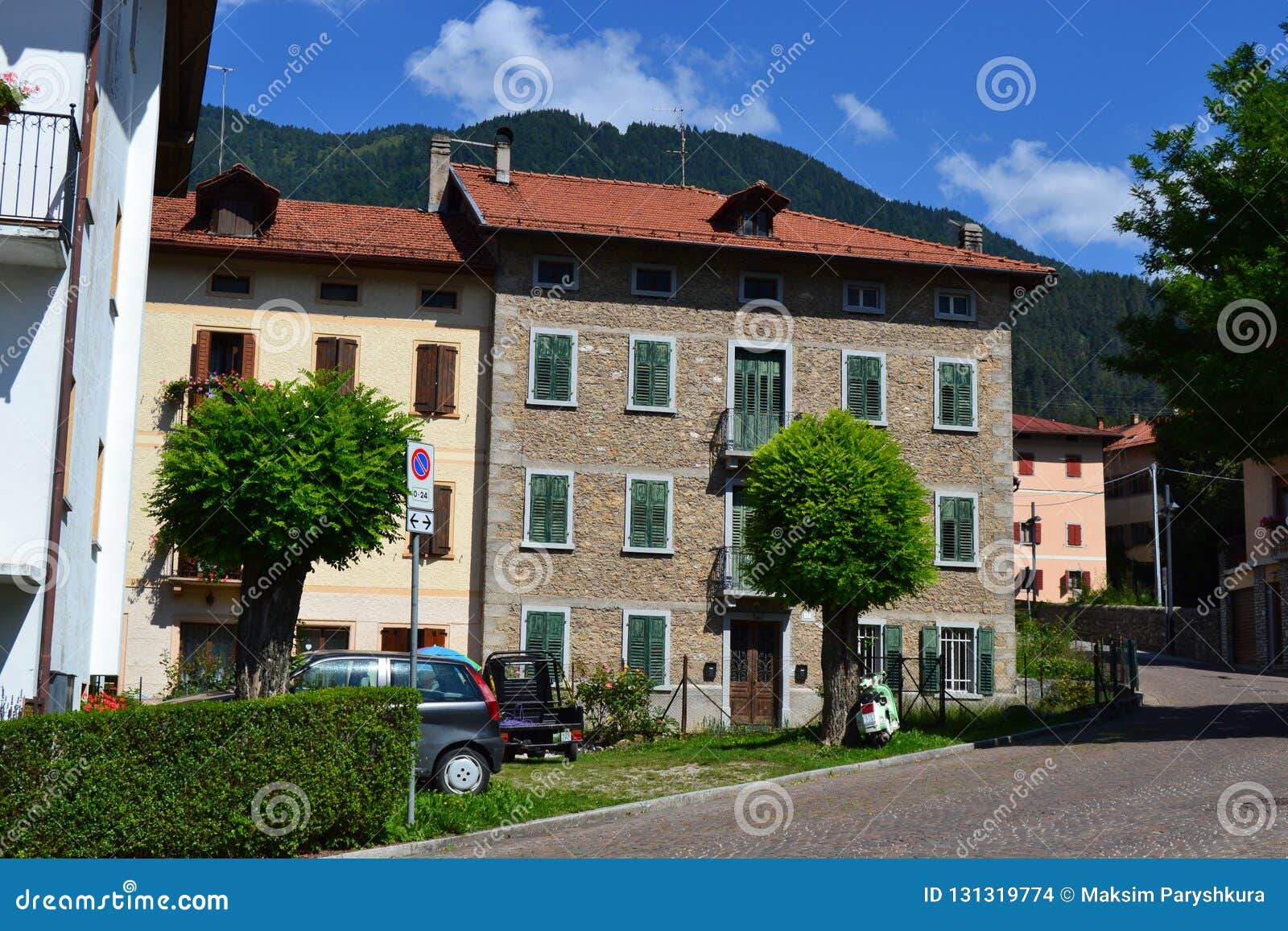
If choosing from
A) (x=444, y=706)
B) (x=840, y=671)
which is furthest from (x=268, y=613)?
(x=840, y=671)

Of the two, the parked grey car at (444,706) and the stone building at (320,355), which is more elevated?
the stone building at (320,355)

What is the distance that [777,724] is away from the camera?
29266 millimetres

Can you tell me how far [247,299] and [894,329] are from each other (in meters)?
14.3

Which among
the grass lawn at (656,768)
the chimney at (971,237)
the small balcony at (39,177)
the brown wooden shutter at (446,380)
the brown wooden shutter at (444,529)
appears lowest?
the grass lawn at (656,768)

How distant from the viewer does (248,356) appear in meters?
28.1

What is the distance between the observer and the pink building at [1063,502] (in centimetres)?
6800

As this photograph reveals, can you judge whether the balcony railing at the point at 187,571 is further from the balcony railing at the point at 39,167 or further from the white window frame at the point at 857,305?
the balcony railing at the point at 39,167

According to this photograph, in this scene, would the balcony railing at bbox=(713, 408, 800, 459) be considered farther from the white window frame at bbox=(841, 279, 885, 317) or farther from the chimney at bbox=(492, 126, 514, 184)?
the chimney at bbox=(492, 126, 514, 184)

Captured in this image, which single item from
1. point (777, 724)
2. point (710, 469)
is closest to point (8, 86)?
point (710, 469)

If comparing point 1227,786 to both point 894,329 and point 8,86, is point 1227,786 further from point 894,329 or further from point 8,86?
point 894,329

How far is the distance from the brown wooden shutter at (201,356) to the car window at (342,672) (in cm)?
1310

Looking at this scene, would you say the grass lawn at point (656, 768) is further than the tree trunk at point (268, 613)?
No

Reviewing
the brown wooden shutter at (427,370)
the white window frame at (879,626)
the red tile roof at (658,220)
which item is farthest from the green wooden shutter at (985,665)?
the brown wooden shutter at (427,370)

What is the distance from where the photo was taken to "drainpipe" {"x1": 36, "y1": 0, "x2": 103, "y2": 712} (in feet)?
38.5
